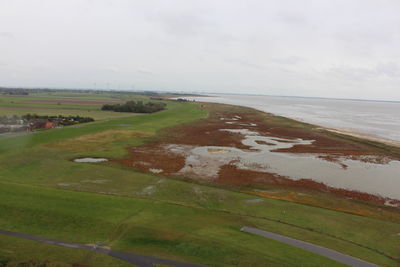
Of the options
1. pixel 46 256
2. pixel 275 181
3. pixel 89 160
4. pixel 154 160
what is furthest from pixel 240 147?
pixel 46 256

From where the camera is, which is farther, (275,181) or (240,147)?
(240,147)

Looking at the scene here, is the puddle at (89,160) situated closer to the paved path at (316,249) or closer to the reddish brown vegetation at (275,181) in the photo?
the reddish brown vegetation at (275,181)

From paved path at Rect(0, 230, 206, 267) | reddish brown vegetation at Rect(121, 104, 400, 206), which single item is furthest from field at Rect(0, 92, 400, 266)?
reddish brown vegetation at Rect(121, 104, 400, 206)

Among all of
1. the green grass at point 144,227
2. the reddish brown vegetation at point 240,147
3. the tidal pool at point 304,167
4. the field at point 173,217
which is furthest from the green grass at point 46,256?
the tidal pool at point 304,167

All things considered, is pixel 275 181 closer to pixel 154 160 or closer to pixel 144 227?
pixel 154 160

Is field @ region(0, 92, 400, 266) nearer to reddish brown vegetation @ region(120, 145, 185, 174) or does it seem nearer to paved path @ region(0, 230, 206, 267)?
paved path @ region(0, 230, 206, 267)
